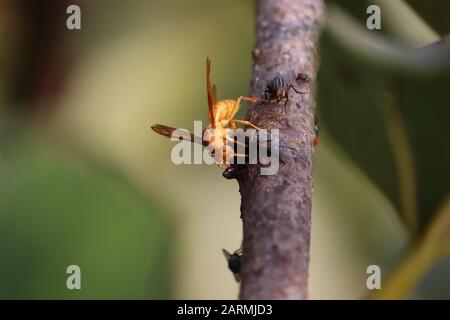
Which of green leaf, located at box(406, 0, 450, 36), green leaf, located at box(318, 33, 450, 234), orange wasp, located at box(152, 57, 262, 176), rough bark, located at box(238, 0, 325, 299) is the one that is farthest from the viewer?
green leaf, located at box(318, 33, 450, 234)

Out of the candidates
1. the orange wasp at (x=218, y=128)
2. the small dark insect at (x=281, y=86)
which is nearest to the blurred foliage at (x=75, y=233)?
the orange wasp at (x=218, y=128)

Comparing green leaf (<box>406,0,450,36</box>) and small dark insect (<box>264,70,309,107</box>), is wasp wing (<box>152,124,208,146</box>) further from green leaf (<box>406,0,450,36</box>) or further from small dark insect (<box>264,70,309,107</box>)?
green leaf (<box>406,0,450,36</box>)

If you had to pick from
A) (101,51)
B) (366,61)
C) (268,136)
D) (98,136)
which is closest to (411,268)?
(366,61)

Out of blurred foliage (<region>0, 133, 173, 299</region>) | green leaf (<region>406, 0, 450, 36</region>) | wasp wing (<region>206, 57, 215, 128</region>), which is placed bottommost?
blurred foliage (<region>0, 133, 173, 299</region>)

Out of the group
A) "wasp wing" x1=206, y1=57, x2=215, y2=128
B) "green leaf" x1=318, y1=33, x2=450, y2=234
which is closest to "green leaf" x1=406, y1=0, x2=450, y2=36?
"green leaf" x1=318, y1=33, x2=450, y2=234

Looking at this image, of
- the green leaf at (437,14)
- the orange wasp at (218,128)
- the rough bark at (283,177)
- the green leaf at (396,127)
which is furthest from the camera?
the green leaf at (396,127)

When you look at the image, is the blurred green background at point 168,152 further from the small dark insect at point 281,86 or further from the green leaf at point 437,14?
the small dark insect at point 281,86

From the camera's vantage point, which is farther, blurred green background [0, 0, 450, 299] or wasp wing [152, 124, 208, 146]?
blurred green background [0, 0, 450, 299]
